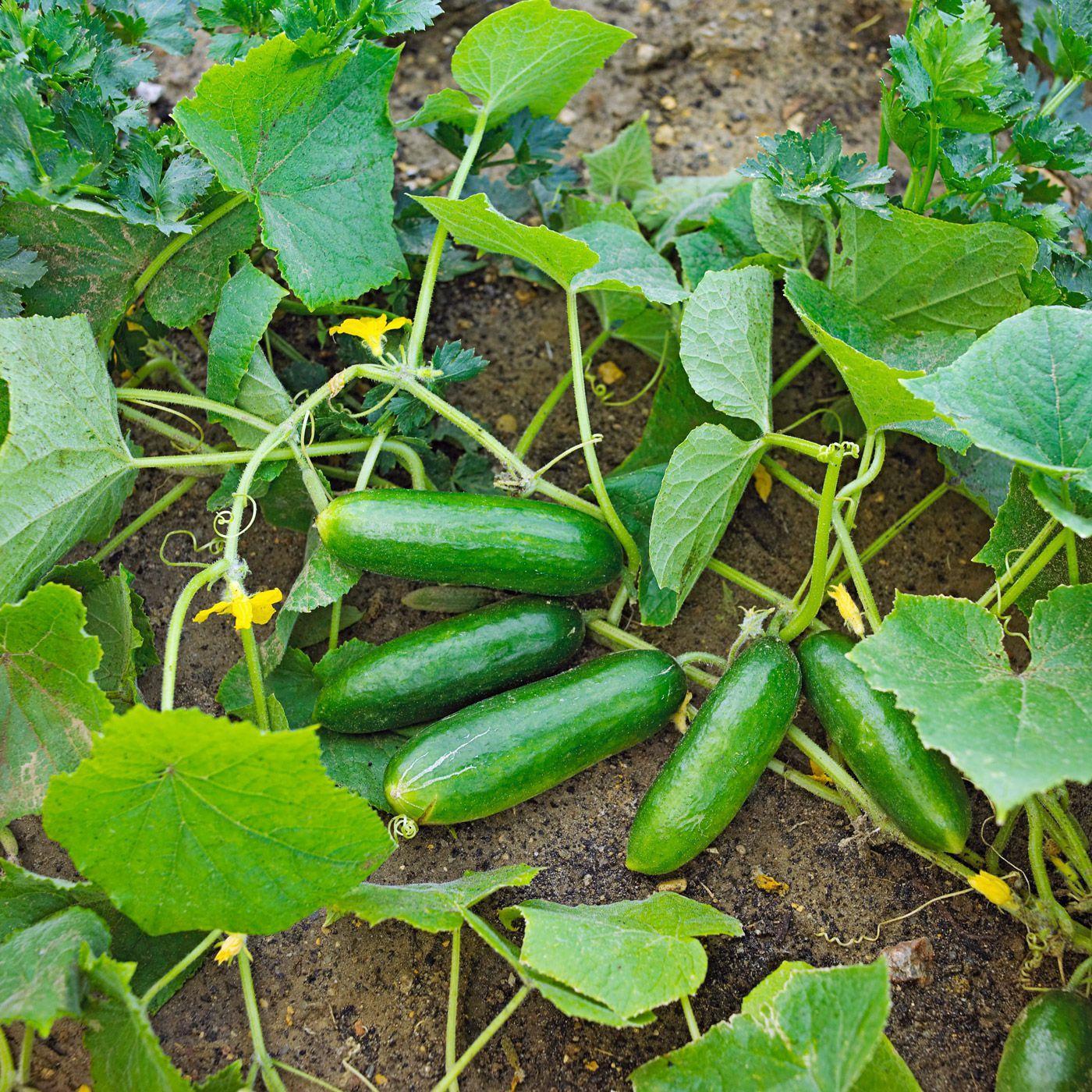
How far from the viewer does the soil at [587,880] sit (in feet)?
6.21

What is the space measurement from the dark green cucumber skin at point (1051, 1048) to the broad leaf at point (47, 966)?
1.56 m

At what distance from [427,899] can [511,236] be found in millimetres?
1233

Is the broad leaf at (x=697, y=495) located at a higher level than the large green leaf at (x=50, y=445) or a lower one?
lower

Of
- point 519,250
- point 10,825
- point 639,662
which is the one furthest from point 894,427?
point 10,825

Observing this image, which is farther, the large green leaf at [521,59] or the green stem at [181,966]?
the large green leaf at [521,59]

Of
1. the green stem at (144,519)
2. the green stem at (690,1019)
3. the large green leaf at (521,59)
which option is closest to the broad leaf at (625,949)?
the green stem at (690,1019)

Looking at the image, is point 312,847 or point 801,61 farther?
point 801,61

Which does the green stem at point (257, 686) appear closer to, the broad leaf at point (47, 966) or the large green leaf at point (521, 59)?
Answer: the broad leaf at point (47, 966)

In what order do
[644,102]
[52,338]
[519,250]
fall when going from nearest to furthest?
1. [52,338]
2. [519,250]
3. [644,102]

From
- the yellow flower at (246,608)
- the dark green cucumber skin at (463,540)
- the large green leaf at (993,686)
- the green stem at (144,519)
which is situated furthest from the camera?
the green stem at (144,519)

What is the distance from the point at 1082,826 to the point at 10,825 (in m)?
2.21

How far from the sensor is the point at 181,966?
181 cm

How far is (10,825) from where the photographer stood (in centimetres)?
214

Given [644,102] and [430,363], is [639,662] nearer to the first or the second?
[430,363]
